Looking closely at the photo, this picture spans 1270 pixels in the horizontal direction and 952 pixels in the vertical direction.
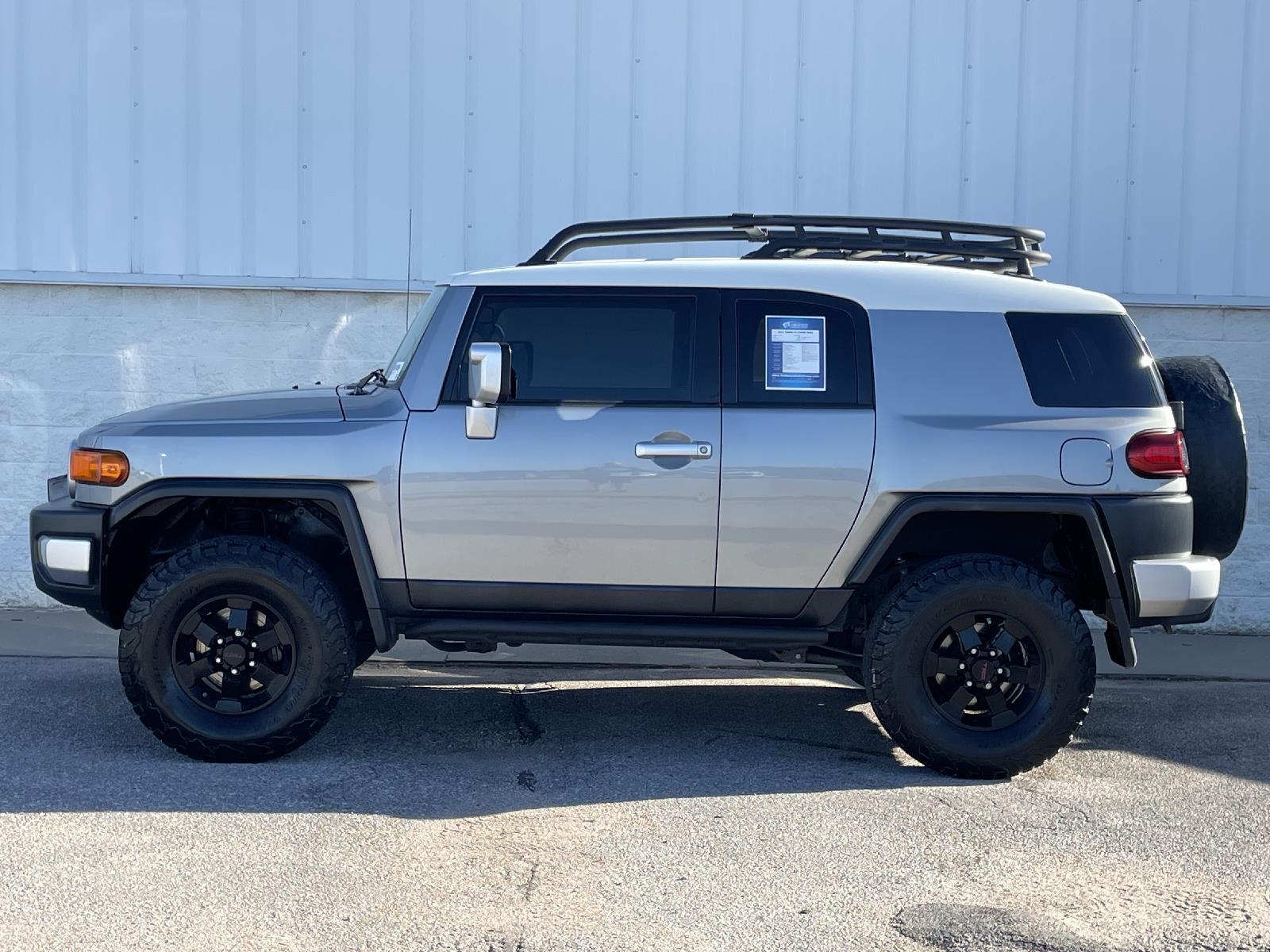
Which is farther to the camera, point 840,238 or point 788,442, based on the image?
point 840,238

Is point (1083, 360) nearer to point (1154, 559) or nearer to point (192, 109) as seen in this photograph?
point (1154, 559)

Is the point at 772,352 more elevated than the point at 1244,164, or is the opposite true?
the point at 1244,164

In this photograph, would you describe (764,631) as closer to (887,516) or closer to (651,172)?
(887,516)

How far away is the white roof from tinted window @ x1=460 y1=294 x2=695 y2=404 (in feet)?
0.26

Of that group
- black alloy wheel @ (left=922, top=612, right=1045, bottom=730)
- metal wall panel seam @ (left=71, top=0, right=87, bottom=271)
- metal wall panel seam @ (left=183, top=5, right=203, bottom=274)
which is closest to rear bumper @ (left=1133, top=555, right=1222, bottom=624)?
black alloy wheel @ (left=922, top=612, right=1045, bottom=730)

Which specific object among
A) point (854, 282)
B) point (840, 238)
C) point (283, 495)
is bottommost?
point (283, 495)

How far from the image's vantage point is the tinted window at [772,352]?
536 cm

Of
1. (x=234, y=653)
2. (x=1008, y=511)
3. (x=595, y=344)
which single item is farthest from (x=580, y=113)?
(x=234, y=653)

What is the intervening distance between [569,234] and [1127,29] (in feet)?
16.1

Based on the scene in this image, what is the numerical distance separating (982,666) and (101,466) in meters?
3.52

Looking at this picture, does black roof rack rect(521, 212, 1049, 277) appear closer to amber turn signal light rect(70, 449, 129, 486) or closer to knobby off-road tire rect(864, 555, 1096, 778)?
knobby off-road tire rect(864, 555, 1096, 778)

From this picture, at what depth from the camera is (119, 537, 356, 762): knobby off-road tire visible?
5242 mm

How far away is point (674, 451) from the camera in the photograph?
5262 mm

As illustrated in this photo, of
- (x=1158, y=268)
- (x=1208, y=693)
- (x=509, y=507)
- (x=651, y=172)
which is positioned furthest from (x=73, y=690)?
(x=1158, y=268)
